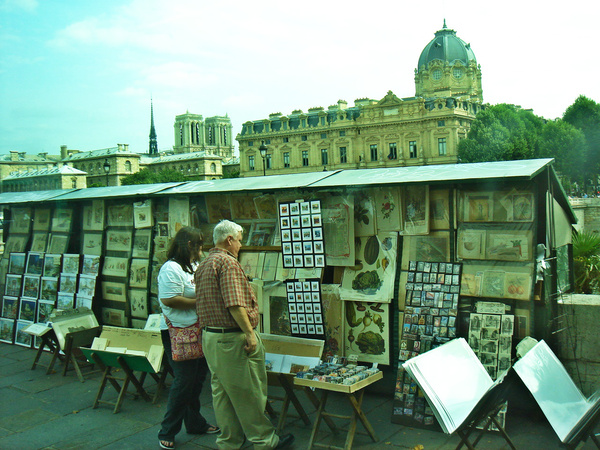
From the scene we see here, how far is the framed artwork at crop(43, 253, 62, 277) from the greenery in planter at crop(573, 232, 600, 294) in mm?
7521

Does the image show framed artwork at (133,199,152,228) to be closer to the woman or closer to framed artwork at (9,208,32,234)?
framed artwork at (9,208,32,234)

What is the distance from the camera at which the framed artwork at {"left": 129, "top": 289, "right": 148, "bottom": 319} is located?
22.5ft

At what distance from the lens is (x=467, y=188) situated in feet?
15.3

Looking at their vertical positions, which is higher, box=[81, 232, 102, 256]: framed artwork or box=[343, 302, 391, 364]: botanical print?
box=[81, 232, 102, 256]: framed artwork

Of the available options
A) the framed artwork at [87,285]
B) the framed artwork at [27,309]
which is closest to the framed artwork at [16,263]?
the framed artwork at [27,309]

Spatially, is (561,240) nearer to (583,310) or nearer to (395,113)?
(583,310)

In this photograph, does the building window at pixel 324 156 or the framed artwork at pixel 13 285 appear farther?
the building window at pixel 324 156

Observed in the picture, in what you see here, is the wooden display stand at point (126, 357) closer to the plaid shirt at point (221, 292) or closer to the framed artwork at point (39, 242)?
the plaid shirt at point (221, 292)

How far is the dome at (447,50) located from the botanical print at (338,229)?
9292 cm

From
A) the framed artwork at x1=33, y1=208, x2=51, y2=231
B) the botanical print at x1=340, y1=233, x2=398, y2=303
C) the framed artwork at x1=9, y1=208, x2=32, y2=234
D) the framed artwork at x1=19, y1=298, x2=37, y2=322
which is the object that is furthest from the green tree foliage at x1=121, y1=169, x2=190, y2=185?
the botanical print at x1=340, y1=233, x2=398, y2=303

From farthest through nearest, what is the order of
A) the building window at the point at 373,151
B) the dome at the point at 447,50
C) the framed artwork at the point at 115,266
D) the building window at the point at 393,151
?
1. the dome at the point at 447,50
2. the building window at the point at 373,151
3. the building window at the point at 393,151
4. the framed artwork at the point at 115,266

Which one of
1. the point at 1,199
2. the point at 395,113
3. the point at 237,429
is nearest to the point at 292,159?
the point at 395,113

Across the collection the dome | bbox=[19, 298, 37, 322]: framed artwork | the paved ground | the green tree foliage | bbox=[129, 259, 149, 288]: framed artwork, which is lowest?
the paved ground

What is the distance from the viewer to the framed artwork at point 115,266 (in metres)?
7.03
